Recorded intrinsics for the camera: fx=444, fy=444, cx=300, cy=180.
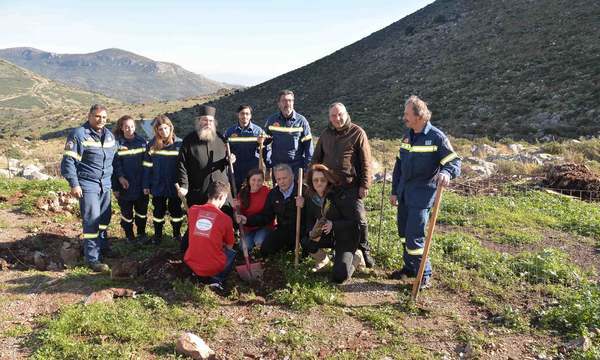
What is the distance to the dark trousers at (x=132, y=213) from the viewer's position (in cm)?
734

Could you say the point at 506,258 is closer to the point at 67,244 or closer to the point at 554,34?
the point at 67,244

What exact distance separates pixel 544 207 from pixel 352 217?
5.96 m

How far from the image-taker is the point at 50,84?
189 m

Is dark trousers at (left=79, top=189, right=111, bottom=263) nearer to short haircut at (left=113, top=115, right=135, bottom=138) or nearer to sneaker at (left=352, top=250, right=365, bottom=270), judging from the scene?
short haircut at (left=113, top=115, right=135, bottom=138)

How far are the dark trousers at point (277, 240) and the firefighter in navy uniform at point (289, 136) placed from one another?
3.84 ft

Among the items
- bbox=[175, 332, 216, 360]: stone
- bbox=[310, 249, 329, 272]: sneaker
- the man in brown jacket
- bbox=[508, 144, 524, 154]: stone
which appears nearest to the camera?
bbox=[175, 332, 216, 360]: stone

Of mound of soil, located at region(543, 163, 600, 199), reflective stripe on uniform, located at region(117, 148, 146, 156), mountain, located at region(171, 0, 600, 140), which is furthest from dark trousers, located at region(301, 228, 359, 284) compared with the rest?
mountain, located at region(171, 0, 600, 140)

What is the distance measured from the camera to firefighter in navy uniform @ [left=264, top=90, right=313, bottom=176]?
687 cm

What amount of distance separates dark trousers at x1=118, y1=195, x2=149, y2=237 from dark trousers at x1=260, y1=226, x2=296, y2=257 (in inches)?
93.0

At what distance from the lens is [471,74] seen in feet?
104

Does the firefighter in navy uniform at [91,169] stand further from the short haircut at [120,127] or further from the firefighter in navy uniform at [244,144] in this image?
the firefighter in navy uniform at [244,144]

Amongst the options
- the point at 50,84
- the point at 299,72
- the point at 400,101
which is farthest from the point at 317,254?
the point at 50,84

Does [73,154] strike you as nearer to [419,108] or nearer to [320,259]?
[320,259]

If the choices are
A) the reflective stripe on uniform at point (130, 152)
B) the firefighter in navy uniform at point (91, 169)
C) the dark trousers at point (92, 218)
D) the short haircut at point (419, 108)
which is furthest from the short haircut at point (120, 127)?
the short haircut at point (419, 108)
